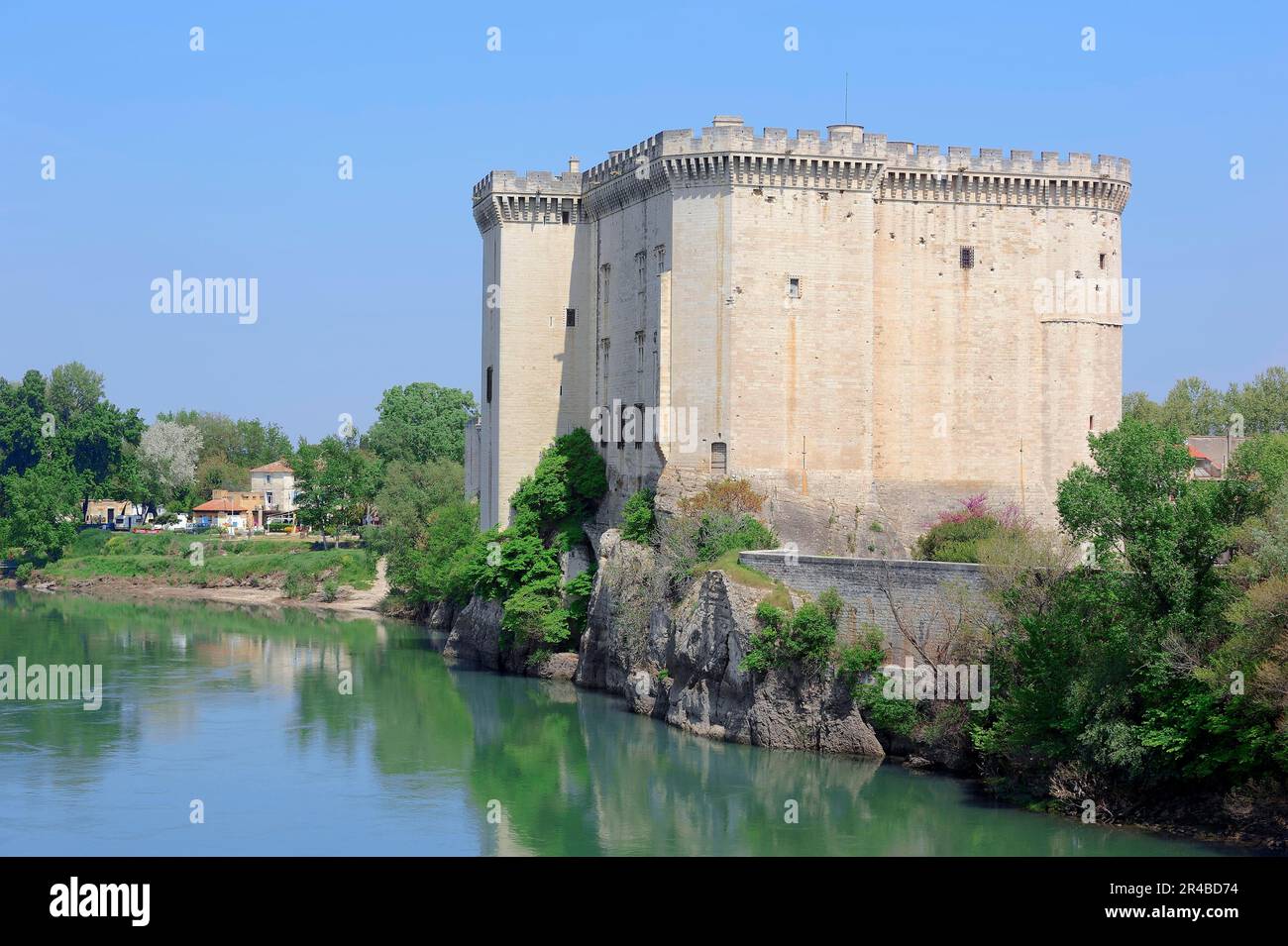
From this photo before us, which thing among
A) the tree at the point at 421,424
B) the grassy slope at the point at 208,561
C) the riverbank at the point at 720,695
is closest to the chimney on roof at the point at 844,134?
the riverbank at the point at 720,695

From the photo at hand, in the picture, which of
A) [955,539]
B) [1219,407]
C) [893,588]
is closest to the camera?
[893,588]

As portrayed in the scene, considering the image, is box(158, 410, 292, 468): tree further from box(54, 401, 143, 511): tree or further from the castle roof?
the castle roof

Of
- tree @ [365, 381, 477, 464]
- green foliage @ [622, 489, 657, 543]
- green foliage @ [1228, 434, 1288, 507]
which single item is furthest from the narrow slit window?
tree @ [365, 381, 477, 464]

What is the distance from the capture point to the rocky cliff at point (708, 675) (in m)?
35.9

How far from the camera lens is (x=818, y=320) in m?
44.0

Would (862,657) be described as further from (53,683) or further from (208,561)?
(208,561)

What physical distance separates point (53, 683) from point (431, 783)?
57.9ft

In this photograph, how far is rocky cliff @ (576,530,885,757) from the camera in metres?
35.9

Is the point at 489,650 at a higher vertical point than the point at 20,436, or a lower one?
lower

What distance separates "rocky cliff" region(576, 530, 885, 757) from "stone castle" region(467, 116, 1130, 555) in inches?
128
